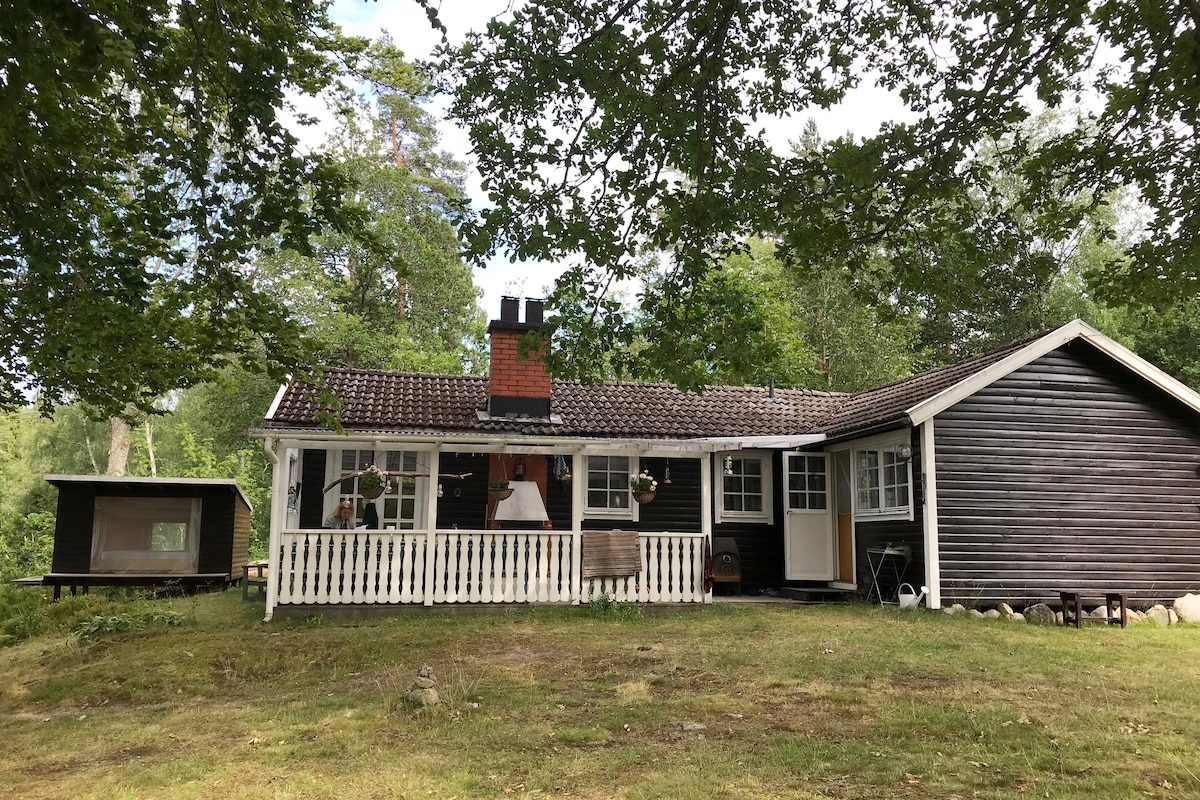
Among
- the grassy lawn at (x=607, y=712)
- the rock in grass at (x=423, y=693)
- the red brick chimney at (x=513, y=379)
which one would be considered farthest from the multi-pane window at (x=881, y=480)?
the rock in grass at (x=423, y=693)

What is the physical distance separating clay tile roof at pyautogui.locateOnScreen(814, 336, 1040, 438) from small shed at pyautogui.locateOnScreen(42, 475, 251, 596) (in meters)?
11.4

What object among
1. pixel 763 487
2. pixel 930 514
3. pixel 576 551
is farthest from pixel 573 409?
pixel 930 514

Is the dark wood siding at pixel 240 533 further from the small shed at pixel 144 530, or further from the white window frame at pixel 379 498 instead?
the white window frame at pixel 379 498

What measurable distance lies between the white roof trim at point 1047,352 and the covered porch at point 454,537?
3.58 m

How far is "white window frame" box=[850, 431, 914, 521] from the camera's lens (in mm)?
13070

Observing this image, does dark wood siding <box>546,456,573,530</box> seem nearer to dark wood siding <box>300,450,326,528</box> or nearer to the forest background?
dark wood siding <box>300,450,326,528</box>

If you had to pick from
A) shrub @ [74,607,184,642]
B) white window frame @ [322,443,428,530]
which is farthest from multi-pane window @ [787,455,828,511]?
shrub @ [74,607,184,642]

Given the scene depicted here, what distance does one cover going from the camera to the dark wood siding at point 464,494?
14.3 meters

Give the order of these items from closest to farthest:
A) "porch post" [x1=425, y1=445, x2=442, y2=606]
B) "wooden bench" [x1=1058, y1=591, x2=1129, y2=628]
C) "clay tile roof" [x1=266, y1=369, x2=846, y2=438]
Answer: "wooden bench" [x1=1058, y1=591, x2=1129, y2=628]
"porch post" [x1=425, y1=445, x2=442, y2=606]
"clay tile roof" [x1=266, y1=369, x2=846, y2=438]

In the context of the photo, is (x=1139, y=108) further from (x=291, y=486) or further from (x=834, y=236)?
(x=291, y=486)

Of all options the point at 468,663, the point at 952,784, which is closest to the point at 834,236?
the point at 952,784

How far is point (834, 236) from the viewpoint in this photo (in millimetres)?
7855

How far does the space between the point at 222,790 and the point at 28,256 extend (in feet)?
16.7

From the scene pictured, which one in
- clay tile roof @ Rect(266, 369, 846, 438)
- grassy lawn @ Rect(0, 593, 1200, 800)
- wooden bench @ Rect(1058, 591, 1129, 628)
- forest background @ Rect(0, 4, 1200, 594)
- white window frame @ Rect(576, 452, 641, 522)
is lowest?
grassy lawn @ Rect(0, 593, 1200, 800)
